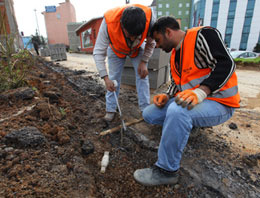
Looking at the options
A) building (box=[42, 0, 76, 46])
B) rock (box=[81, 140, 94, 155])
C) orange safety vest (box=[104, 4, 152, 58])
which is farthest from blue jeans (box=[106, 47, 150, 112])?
building (box=[42, 0, 76, 46])

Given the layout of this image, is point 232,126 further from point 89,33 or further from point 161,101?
point 89,33

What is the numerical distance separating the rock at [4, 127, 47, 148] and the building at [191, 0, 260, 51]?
2679cm

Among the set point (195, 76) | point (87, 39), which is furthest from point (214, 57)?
point (87, 39)

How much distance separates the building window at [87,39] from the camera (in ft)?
54.9

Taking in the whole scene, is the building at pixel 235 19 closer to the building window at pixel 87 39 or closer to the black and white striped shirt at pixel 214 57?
the building window at pixel 87 39

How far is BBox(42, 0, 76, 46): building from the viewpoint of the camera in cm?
2872

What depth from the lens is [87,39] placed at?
17.3m

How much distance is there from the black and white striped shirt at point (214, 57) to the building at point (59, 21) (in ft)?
104

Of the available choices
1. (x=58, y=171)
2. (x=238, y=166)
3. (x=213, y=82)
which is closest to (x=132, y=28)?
(x=213, y=82)

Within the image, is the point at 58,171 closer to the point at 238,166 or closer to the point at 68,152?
the point at 68,152

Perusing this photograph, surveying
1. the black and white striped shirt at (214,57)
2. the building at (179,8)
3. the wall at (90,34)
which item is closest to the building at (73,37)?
the wall at (90,34)

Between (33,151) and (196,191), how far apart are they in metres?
1.44

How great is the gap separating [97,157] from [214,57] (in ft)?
4.62

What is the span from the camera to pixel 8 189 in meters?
1.02
